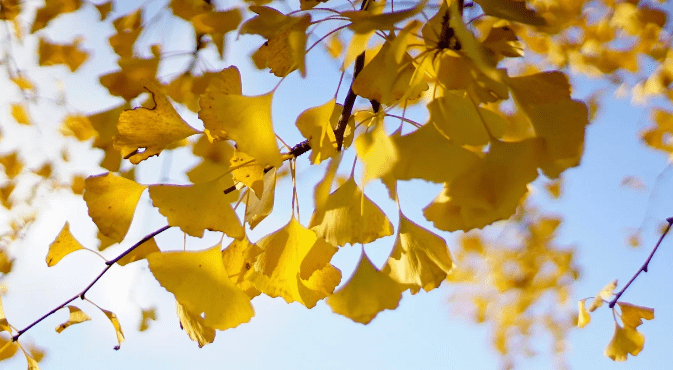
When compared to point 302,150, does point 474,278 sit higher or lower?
lower

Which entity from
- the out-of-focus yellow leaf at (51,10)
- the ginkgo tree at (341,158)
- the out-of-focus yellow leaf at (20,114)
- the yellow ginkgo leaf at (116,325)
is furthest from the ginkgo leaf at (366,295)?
the out-of-focus yellow leaf at (20,114)

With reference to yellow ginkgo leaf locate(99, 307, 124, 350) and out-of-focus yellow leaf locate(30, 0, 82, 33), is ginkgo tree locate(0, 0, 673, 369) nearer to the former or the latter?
yellow ginkgo leaf locate(99, 307, 124, 350)

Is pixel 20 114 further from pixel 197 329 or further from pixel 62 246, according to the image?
pixel 197 329

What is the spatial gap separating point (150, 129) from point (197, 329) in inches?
7.0

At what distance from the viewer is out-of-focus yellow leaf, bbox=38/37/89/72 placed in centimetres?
96

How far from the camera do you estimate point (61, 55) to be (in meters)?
0.98

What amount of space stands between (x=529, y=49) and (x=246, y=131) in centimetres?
95

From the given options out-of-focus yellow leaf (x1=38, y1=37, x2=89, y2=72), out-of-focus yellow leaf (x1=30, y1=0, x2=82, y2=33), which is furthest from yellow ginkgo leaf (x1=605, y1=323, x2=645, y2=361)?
out-of-focus yellow leaf (x1=38, y1=37, x2=89, y2=72)

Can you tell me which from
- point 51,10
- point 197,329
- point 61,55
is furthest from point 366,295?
point 61,55

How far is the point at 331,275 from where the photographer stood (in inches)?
14.6

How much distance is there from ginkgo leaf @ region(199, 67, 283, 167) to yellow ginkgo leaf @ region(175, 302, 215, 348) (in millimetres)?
163

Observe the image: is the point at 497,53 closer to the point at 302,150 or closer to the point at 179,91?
the point at 302,150

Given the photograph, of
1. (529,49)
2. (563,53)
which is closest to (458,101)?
(529,49)

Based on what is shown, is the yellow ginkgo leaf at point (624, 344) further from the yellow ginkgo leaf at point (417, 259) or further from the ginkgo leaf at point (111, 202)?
Answer: the ginkgo leaf at point (111, 202)
